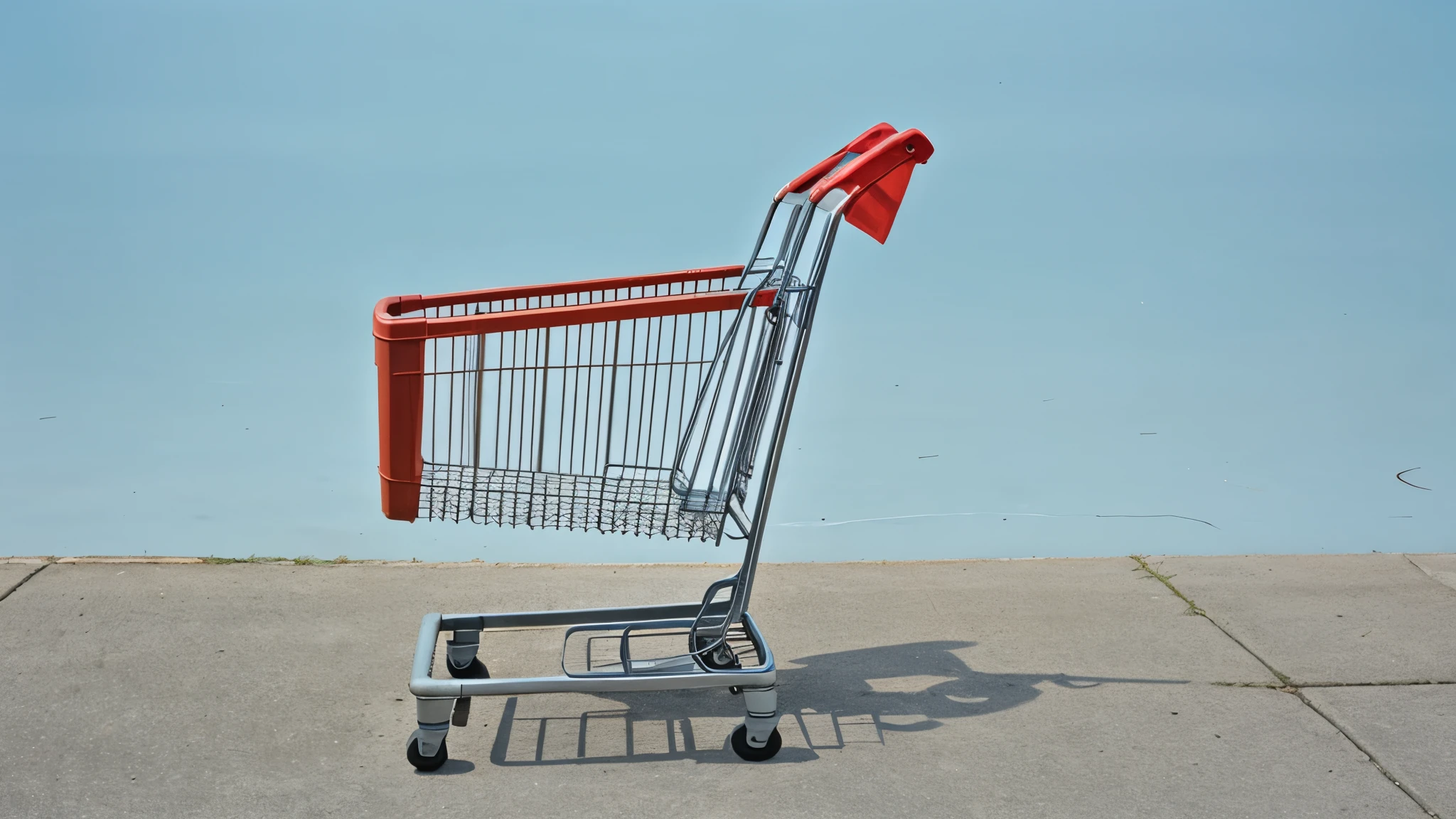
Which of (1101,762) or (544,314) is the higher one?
(544,314)

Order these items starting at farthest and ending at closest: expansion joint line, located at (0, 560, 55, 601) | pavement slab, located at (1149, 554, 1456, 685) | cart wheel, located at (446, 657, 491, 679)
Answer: expansion joint line, located at (0, 560, 55, 601)
pavement slab, located at (1149, 554, 1456, 685)
cart wheel, located at (446, 657, 491, 679)

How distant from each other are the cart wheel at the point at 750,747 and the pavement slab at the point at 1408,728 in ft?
6.13

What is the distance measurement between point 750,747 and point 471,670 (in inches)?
42.5

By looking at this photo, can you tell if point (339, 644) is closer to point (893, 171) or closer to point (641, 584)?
point (641, 584)

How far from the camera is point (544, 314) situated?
346cm

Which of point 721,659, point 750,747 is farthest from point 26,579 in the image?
point 750,747

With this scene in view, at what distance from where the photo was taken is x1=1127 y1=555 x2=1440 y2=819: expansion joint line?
11.6ft

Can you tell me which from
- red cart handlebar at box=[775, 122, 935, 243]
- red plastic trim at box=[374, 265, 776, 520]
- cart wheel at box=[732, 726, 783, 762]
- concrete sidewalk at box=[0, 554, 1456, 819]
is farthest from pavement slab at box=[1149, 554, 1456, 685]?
red plastic trim at box=[374, 265, 776, 520]

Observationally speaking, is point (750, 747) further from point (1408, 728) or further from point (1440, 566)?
point (1440, 566)

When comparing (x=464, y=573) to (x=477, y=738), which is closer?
(x=477, y=738)

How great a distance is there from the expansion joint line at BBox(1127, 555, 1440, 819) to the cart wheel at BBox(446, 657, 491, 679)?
268 cm

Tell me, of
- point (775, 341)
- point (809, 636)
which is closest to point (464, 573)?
point (809, 636)

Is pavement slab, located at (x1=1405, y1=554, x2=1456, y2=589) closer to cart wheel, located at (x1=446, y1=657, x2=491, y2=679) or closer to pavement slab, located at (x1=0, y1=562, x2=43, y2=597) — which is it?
cart wheel, located at (x1=446, y1=657, x2=491, y2=679)

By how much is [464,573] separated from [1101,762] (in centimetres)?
290
